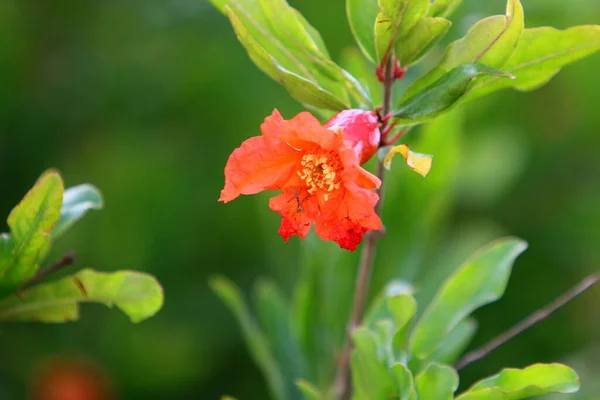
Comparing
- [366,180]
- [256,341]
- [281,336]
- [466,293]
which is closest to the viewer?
[366,180]

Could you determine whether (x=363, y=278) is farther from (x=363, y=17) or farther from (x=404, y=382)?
(x=363, y=17)

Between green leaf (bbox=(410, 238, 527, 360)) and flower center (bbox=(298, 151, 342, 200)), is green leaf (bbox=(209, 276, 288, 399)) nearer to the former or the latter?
green leaf (bbox=(410, 238, 527, 360))

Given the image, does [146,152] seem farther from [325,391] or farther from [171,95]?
[325,391]

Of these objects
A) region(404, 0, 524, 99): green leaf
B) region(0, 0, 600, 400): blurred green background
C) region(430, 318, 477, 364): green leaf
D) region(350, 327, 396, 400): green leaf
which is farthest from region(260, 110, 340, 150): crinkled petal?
region(0, 0, 600, 400): blurred green background

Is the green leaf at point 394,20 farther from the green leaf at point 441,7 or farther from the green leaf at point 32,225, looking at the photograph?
the green leaf at point 32,225

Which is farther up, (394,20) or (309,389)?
(394,20)

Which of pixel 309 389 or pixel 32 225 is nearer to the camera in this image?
pixel 32 225

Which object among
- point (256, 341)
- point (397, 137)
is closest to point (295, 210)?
point (397, 137)
